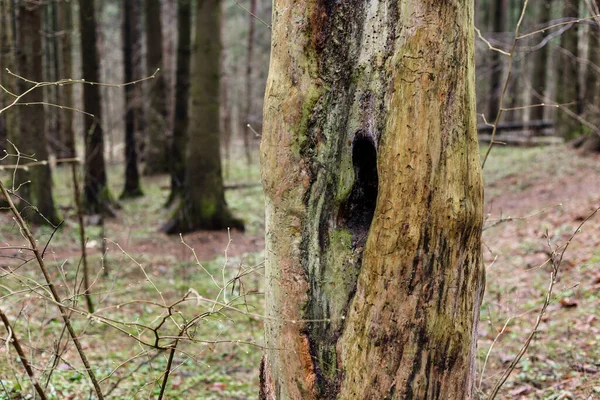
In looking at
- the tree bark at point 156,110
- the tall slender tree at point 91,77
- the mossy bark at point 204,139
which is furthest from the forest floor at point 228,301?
the tree bark at point 156,110

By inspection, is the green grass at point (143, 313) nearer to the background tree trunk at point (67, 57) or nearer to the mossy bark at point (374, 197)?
the mossy bark at point (374, 197)

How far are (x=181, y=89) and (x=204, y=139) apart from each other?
5245 millimetres

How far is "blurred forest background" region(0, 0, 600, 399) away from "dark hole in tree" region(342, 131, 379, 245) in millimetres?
681

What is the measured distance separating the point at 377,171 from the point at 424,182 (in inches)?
9.6

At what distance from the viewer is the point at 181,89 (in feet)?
50.7

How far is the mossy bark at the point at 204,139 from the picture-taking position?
10.8 m

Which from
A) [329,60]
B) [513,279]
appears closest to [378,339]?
[329,60]

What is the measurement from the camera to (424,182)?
96.2 inches

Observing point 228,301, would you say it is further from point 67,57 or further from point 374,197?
point 67,57

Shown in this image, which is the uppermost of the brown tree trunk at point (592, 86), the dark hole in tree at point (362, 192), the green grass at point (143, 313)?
the brown tree trunk at point (592, 86)

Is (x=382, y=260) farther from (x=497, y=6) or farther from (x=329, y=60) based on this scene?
(x=497, y=6)

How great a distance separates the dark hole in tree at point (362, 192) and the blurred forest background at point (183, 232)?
681 millimetres

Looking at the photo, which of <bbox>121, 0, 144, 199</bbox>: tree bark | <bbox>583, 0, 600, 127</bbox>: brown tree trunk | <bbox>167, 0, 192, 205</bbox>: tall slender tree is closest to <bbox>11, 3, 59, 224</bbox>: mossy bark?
<bbox>121, 0, 144, 199</bbox>: tree bark

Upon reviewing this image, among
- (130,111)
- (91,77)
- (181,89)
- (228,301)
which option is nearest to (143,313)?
(228,301)
